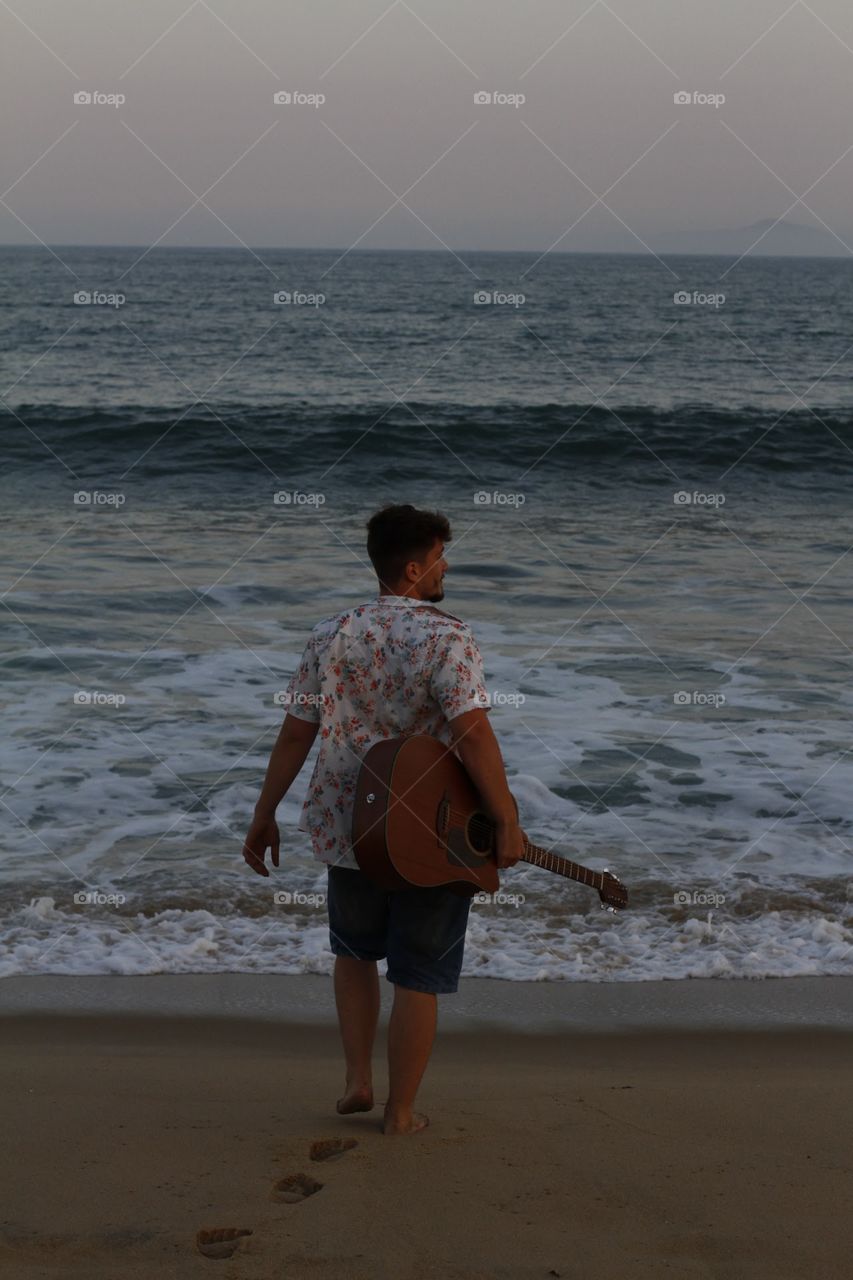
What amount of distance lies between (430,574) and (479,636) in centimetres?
555

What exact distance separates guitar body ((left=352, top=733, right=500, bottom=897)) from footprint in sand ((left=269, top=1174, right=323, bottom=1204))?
1.93 ft

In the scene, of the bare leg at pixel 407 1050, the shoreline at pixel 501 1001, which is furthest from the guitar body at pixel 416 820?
the shoreline at pixel 501 1001

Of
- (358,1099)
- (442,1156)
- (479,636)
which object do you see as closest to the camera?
(442,1156)

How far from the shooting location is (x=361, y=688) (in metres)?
2.93

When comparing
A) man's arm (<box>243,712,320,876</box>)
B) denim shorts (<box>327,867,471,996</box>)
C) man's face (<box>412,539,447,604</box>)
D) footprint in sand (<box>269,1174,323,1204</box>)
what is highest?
man's face (<box>412,539,447,604</box>)

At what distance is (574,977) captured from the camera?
424 cm

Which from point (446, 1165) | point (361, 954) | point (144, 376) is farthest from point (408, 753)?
point (144, 376)

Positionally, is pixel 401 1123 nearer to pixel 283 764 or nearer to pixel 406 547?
pixel 283 764

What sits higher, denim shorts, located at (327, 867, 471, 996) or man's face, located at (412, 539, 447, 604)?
man's face, located at (412, 539, 447, 604)

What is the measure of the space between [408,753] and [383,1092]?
0.94m

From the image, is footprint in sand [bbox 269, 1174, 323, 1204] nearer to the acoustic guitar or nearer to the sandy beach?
the sandy beach

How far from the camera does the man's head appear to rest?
2930 mm

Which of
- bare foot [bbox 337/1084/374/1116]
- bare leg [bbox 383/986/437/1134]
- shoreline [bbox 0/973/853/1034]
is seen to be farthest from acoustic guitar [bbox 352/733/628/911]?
shoreline [bbox 0/973/853/1034]

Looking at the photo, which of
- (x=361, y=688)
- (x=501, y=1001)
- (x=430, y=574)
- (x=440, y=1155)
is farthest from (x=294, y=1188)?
(x=501, y=1001)
